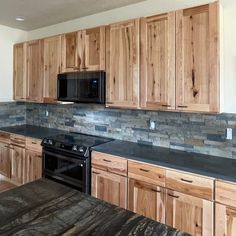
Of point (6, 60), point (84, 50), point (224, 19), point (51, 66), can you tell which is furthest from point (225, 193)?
point (6, 60)

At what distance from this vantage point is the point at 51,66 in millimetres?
3510

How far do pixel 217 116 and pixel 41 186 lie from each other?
1.84m

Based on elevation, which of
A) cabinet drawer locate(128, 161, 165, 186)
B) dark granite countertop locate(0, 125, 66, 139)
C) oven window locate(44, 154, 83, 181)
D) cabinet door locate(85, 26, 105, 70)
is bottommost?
oven window locate(44, 154, 83, 181)

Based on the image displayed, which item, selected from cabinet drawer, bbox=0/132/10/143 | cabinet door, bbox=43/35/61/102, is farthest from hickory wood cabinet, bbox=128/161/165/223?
cabinet drawer, bbox=0/132/10/143

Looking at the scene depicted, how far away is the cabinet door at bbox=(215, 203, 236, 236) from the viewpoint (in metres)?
1.82

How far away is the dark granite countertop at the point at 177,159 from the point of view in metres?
2.00

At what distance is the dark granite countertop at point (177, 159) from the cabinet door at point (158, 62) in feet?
1.69

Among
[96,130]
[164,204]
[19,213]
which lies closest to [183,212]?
[164,204]

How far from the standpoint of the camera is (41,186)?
1592 millimetres

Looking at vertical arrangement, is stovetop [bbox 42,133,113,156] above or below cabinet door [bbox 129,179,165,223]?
above

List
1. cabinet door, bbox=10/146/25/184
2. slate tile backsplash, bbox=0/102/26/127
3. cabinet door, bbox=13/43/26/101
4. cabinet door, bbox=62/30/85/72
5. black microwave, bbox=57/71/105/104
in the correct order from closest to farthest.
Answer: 1. black microwave, bbox=57/71/105/104
2. cabinet door, bbox=62/30/85/72
3. cabinet door, bbox=10/146/25/184
4. cabinet door, bbox=13/43/26/101
5. slate tile backsplash, bbox=0/102/26/127

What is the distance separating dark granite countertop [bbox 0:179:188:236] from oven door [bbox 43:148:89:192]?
1275 millimetres

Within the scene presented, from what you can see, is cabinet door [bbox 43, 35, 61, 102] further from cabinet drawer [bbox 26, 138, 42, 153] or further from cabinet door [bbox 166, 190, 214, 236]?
cabinet door [bbox 166, 190, 214, 236]

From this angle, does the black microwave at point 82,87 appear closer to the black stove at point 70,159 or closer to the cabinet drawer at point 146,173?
the black stove at point 70,159
